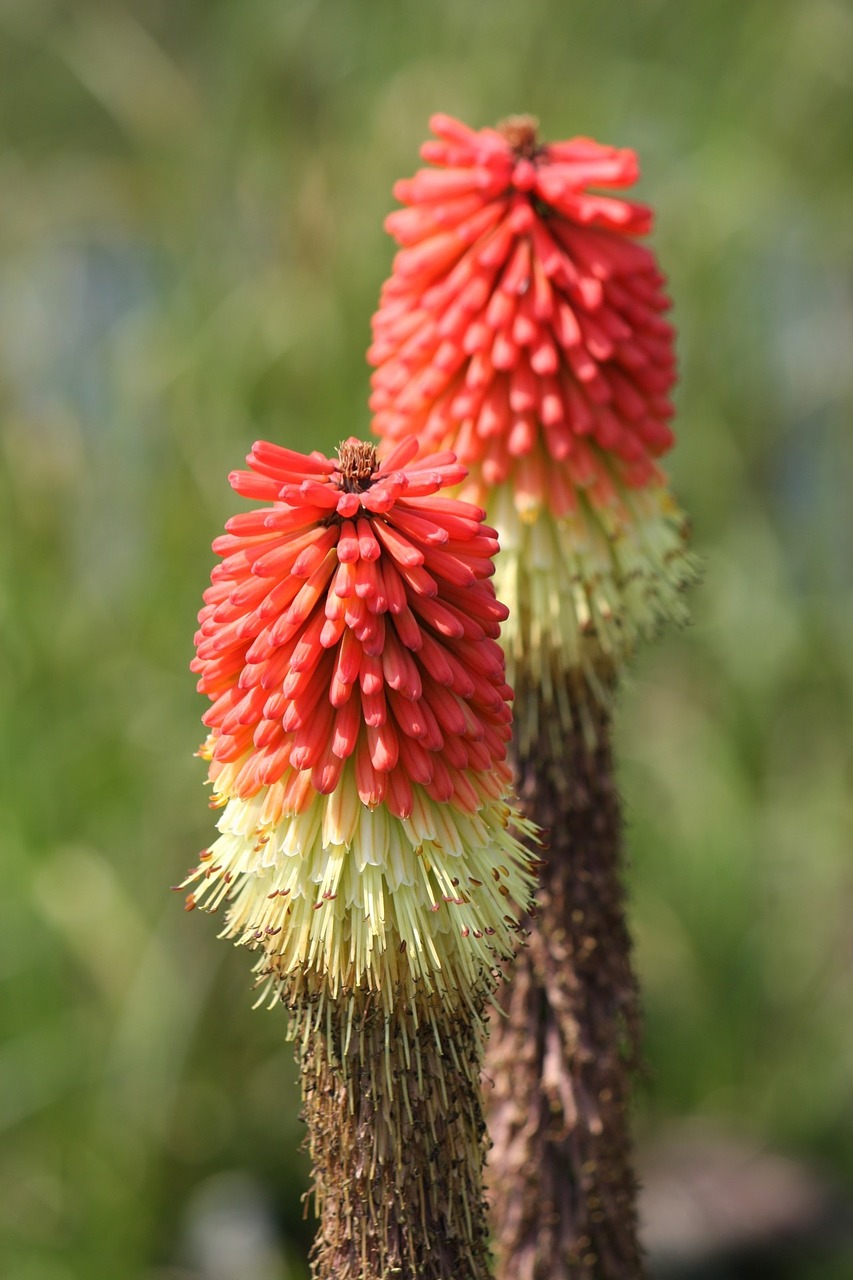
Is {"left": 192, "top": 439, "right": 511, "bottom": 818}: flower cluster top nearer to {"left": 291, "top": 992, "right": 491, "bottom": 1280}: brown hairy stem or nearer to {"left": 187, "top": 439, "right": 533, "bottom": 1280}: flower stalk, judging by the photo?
{"left": 187, "top": 439, "right": 533, "bottom": 1280}: flower stalk

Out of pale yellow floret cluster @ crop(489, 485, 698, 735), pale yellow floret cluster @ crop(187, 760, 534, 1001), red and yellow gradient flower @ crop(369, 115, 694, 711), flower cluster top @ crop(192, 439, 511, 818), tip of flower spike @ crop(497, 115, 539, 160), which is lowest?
pale yellow floret cluster @ crop(187, 760, 534, 1001)

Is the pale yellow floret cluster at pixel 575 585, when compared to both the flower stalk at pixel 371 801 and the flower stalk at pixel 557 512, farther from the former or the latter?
the flower stalk at pixel 371 801

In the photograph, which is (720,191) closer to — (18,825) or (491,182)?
(18,825)

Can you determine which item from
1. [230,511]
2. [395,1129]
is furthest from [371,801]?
[230,511]

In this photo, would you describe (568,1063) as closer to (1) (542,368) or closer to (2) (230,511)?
(1) (542,368)

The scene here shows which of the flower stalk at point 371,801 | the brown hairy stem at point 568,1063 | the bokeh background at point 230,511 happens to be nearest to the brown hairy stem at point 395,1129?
the flower stalk at point 371,801

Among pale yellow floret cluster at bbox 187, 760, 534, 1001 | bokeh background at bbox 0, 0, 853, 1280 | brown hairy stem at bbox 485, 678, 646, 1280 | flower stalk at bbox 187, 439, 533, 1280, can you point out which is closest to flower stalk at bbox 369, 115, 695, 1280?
brown hairy stem at bbox 485, 678, 646, 1280

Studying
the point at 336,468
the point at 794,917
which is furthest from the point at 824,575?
the point at 336,468
